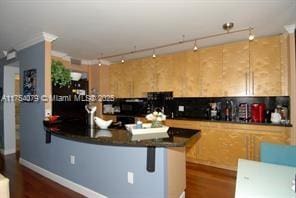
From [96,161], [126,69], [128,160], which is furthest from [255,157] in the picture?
[126,69]

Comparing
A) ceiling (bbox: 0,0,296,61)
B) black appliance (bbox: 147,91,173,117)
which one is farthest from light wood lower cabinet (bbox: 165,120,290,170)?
ceiling (bbox: 0,0,296,61)

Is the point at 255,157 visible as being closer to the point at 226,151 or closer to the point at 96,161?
the point at 226,151

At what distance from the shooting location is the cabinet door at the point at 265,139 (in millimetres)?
3059

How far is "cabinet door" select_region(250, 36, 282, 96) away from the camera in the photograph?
3227 millimetres

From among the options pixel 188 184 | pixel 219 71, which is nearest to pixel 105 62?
pixel 219 71

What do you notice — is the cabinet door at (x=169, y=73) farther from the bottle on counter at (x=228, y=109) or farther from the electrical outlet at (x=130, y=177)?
the electrical outlet at (x=130, y=177)

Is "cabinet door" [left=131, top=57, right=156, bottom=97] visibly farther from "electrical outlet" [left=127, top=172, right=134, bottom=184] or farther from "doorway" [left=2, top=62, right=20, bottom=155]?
"doorway" [left=2, top=62, right=20, bottom=155]

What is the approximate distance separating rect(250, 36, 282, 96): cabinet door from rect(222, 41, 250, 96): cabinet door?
11 cm

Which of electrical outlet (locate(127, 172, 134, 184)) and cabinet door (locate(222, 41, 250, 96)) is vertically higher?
cabinet door (locate(222, 41, 250, 96))

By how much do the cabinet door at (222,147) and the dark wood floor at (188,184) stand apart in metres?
0.18

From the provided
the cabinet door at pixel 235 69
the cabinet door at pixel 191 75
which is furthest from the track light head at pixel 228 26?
the cabinet door at pixel 191 75

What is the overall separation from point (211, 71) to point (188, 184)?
221cm

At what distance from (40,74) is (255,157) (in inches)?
160

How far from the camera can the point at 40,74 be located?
3.39 meters
